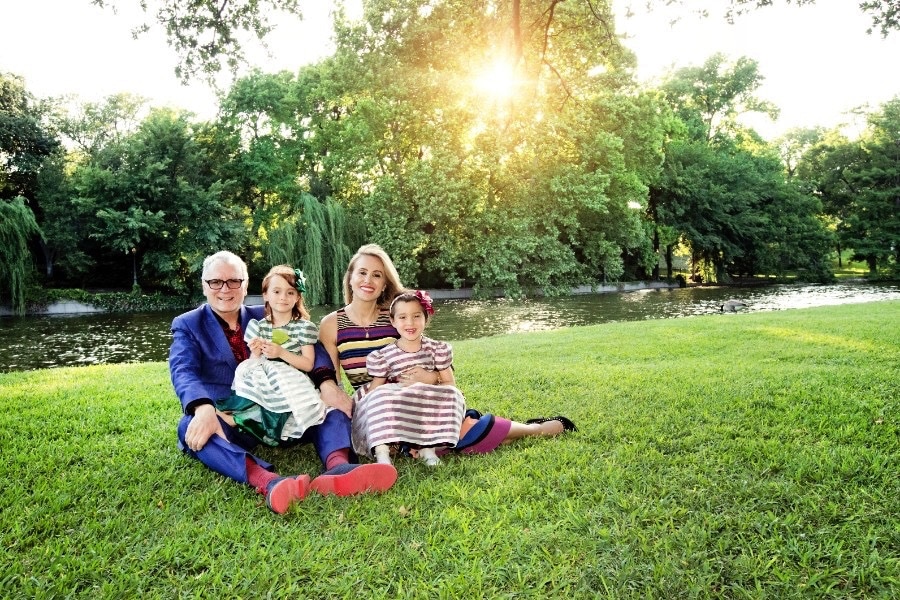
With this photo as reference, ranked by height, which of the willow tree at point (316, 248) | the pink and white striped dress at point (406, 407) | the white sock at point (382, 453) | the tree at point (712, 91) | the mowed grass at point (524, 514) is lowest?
the mowed grass at point (524, 514)

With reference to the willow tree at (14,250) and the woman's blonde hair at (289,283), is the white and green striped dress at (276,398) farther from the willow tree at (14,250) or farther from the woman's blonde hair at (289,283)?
the willow tree at (14,250)

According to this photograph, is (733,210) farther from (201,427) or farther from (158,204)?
(201,427)

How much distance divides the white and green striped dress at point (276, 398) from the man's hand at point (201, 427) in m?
0.16

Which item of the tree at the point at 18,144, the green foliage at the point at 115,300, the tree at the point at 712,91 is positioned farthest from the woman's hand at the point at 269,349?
the tree at the point at 712,91

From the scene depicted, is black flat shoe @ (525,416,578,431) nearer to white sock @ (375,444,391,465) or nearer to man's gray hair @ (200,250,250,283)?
white sock @ (375,444,391,465)

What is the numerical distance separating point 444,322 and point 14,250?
15571 millimetres

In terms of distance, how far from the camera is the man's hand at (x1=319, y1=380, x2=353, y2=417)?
3506 millimetres

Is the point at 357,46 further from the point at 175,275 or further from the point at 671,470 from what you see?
the point at 671,470

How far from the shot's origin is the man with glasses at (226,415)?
2.97m

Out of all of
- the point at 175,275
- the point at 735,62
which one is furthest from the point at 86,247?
the point at 735,62

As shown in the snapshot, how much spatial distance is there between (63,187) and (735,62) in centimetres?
4270

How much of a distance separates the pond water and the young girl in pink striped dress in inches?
434

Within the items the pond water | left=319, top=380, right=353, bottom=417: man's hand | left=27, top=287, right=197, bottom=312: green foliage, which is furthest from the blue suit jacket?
left=27, top=287, right=197, bottom=312: green foliage

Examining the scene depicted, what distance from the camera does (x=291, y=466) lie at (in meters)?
3.60
